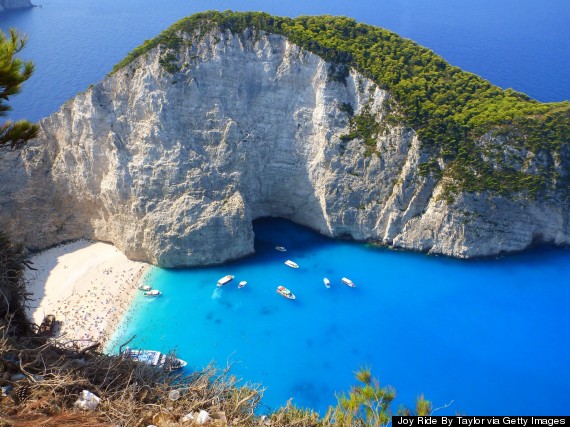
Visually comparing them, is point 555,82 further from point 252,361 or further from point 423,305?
point 252,361

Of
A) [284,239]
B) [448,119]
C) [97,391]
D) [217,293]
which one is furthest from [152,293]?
[448,119]

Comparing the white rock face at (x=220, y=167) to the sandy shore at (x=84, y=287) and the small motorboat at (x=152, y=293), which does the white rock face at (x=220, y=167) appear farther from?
the small motorboat at (x=152, y=293)

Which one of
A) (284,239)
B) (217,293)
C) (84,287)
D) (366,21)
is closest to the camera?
(217,293)

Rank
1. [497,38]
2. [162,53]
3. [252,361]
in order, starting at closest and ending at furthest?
[252,361] < [162,53] < [497,38]

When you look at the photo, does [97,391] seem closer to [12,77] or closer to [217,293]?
[12,77]

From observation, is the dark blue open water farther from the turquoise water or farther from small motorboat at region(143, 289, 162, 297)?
the turquoise water

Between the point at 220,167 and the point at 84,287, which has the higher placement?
the point at 220,167

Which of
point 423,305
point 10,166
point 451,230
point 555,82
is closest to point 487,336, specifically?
point 423,305
